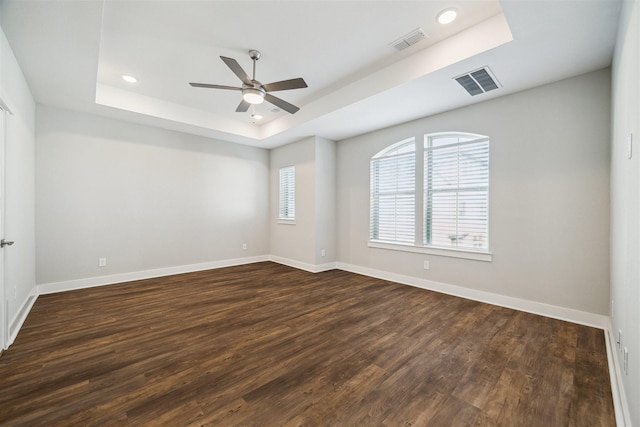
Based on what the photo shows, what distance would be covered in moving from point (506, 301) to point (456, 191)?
5.27 feet

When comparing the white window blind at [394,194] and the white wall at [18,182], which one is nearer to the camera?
the white wall at [18,182]

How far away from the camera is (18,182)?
305 cm

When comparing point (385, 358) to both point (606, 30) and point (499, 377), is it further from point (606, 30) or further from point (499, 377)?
point (606, 30)

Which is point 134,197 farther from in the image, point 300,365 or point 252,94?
point 300,365

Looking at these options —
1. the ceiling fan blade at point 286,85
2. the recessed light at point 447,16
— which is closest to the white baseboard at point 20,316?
the ceiling fan blade at point 286,85

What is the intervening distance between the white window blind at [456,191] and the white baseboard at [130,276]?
4181 millimetres

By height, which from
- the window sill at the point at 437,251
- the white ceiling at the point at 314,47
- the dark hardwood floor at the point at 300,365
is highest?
the white ceiling at the point at 314,47

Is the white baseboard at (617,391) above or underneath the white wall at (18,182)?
underneath

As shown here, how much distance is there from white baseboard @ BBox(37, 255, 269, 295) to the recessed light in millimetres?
5526

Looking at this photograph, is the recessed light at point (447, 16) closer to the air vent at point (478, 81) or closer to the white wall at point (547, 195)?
the air vent at point (478, 81)

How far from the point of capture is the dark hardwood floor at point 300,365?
1.65m

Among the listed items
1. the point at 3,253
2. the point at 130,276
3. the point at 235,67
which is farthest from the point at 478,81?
the point at 130,276

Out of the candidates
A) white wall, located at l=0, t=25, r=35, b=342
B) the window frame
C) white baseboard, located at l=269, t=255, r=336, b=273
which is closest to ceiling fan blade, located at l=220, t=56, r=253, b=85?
white wall, located at l=0, t=25, r=35, b=342

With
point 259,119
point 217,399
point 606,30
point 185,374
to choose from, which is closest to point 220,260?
point 259,119
